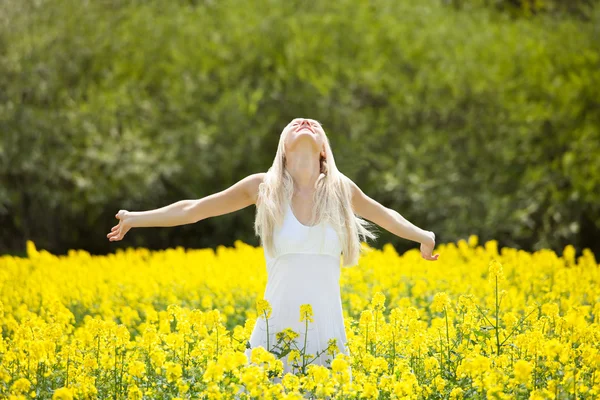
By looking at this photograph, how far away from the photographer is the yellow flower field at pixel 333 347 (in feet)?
13.9

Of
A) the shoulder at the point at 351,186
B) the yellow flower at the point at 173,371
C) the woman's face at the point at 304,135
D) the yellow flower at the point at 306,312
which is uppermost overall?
the woman's face at the point at 304,135

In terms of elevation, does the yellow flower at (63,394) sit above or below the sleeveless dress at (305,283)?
below

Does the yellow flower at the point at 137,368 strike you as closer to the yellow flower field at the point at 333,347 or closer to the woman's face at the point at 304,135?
the yellow flower field at the point at 333,347

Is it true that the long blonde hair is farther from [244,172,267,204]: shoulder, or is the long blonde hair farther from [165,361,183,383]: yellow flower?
[165,361,183,383]: yellow flower

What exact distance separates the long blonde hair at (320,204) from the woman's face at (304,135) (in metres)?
0.04

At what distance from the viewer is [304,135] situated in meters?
4.72

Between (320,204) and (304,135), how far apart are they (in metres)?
0.33

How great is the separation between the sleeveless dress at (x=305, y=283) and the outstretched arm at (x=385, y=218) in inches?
15.2

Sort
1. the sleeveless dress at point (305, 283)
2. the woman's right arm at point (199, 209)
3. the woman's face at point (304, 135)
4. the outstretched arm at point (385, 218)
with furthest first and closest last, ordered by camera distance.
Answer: the outstretched arm at point (385, 218) < the woman's right arm at point (199, 209) < the woman's face at point (304, 135) < the sleeveless dress at point (305, 283)

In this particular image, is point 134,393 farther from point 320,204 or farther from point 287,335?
point 320,204

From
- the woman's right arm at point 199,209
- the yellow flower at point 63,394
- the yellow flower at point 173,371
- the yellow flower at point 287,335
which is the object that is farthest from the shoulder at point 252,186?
the yellow flower at point 63,394

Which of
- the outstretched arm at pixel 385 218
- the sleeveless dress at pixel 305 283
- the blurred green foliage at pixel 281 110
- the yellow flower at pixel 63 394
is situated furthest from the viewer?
the blurred green foliage at pixel 281 110

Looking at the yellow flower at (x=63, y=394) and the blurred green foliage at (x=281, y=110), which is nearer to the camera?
the yellow flower at (x=63, y=394)

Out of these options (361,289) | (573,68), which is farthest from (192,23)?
(361,289)
